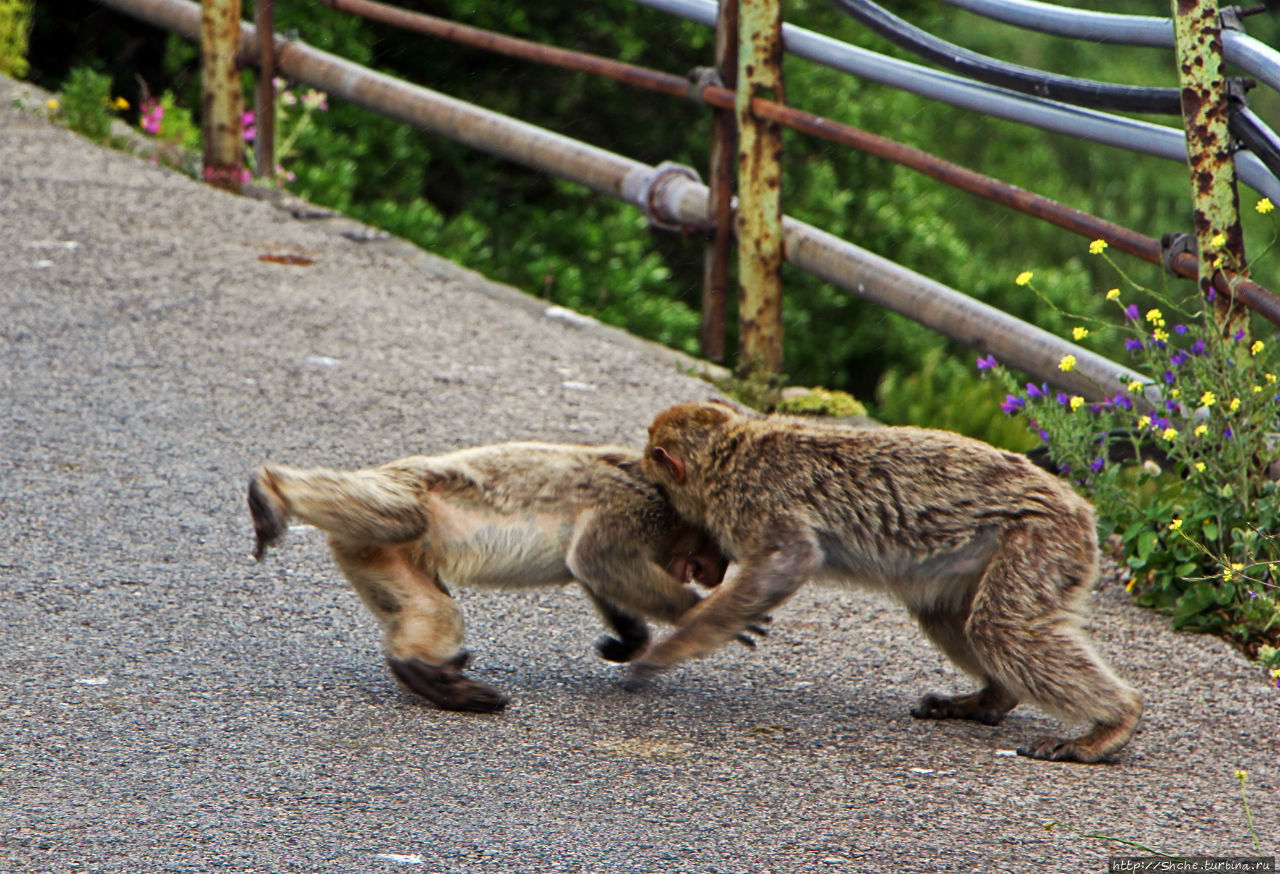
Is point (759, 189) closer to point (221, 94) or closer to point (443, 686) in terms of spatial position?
point (443, 686)

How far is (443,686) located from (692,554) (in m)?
0.68

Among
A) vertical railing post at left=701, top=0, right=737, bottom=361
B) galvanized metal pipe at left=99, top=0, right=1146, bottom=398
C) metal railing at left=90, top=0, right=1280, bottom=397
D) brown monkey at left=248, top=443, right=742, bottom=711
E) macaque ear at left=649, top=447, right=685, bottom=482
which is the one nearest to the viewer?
brown monkey at left=248, top=443, right=742, bottom=711

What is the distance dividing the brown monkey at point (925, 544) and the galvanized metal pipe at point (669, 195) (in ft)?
2.52

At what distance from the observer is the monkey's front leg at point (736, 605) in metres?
3.21

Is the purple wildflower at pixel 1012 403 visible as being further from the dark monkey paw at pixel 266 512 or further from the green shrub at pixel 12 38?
the green shrub at pixel 12 38

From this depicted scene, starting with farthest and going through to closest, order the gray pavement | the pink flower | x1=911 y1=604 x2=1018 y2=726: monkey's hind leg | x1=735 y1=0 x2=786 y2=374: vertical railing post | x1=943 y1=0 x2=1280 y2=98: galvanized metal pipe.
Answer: the pink flower < x1=735 y1=0 x2=786 y2=374: vertical railing post < x1=943 y1=0 x2=1280 y2=98: galvanized metal pipe < x1=911 y1=604 x2=1018 y2=726: monkey's hind leg < the gray pavement

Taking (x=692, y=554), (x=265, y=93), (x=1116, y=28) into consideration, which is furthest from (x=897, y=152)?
(x=265, y=93)

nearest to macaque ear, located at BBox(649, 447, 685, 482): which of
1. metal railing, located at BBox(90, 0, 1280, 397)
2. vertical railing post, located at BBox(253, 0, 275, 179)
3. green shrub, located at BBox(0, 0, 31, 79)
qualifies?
metal railing, located at BBox(90, 0, 1280, 397)

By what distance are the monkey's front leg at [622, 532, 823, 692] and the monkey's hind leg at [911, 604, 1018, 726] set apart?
1.12 ft

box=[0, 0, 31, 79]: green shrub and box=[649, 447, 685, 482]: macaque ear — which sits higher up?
box=[649, 447, 685, 482]: macaque ear

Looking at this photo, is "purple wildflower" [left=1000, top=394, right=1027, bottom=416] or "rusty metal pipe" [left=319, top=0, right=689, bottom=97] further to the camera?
"rusty metal pipe" [left=319, top=0, right=689, bottom=97]

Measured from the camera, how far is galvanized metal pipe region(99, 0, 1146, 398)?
4.75m

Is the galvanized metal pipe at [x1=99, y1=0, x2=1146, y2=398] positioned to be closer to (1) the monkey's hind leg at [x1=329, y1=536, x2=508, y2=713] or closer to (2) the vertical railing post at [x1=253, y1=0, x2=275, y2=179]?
(2) the vertical railing post at [x1=253, y1=0, x2=275, y2=179]

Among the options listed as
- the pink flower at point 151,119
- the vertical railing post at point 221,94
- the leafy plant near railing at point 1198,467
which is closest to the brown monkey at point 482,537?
the leafy plant near railing at point 1198,467
